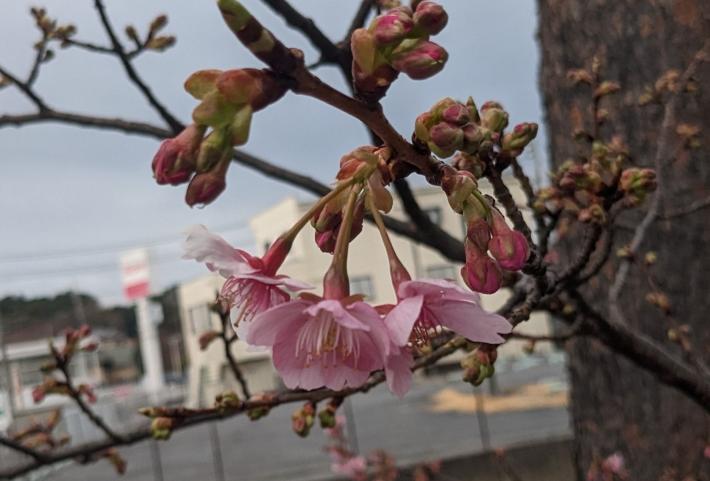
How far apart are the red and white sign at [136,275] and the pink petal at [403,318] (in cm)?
1724

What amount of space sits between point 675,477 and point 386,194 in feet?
4.73

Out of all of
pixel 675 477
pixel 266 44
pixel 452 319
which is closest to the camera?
pixel 266 44

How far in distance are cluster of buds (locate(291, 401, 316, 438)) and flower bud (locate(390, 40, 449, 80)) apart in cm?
56

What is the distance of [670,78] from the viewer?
3.75ft

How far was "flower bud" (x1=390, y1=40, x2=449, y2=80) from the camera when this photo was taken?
37 cm

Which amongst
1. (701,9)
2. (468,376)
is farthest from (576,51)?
(468,376)

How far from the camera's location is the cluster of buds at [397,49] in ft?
1.23

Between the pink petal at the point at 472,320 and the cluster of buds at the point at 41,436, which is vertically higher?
the pink petal at the point at 472,320

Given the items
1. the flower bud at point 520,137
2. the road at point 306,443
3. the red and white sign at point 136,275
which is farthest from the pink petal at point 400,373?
the red and white sign at point 136,275

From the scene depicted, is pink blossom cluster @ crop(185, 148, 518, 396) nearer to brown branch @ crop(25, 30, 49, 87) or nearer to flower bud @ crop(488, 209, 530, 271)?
flower bud @ crop(488, 209, 530, 271)

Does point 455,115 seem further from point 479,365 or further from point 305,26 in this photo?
point 305,26

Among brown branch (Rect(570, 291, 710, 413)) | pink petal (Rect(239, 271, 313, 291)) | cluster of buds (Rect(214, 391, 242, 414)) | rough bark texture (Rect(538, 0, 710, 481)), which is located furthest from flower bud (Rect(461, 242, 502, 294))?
rough bark texture (Rect(538, 0, 710, 481))

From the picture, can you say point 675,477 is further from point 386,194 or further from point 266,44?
point 266,44

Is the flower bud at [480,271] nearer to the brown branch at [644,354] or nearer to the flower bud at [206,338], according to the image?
the brown branch at [644,354]
